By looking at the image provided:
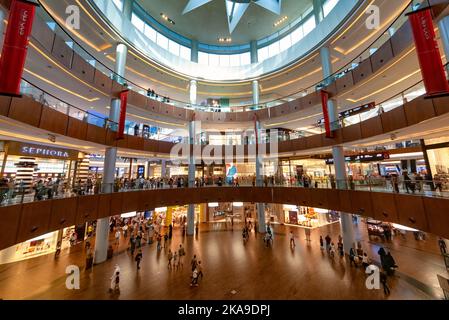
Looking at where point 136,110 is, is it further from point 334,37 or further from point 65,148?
point 334,37

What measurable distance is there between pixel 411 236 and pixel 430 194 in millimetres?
14619

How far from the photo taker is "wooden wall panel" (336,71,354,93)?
519 inches

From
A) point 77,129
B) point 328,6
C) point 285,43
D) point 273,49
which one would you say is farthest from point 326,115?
point 77,129

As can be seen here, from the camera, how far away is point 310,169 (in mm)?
23172

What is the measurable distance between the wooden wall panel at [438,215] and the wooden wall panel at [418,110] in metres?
3.51

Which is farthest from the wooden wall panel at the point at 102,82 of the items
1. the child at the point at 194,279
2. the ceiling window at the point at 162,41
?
the child at the point at 194,279

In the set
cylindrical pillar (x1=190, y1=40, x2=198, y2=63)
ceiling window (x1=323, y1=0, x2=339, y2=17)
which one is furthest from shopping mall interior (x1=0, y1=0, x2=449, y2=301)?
ceiling window (x1=323, y1=0, x2=339, y2=17)

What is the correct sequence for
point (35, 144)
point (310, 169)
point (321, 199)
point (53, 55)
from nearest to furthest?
point (53, 55) < point (35, 144) < point (321, 199) < point (310, 169)

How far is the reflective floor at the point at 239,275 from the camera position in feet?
31.4

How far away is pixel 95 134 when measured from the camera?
11.8 meters

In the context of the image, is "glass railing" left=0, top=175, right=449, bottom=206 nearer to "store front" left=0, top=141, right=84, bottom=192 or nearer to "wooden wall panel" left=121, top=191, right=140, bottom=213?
A: "wooden wall panel" left=121, top=191, right=140, bottom=213

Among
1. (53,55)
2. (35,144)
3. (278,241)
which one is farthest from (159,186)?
(278,241)

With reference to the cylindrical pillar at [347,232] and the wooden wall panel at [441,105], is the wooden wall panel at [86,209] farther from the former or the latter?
the wooden wall panel at [441,105]

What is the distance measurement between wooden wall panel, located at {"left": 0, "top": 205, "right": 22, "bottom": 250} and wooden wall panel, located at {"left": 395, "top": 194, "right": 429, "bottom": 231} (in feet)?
52.2
